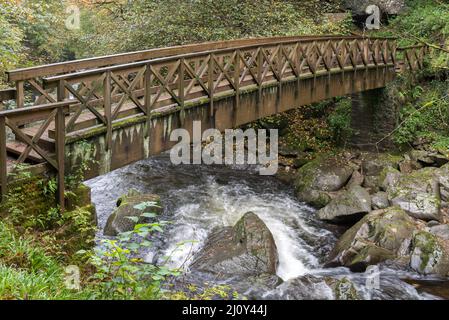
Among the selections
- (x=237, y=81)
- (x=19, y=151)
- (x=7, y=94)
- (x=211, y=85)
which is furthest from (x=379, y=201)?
(x=7, y=94)

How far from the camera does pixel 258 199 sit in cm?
1314

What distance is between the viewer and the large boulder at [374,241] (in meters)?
9.39

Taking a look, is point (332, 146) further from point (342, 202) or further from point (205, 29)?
point (205, 29)

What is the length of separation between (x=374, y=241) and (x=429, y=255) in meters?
1.11

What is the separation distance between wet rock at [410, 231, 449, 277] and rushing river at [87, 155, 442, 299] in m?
0.29

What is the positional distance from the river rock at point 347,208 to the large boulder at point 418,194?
0.78 metres

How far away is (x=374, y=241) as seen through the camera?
9875mm

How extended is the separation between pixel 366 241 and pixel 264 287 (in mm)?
2784

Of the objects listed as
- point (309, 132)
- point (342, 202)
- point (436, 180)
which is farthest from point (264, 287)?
point (309, 132)

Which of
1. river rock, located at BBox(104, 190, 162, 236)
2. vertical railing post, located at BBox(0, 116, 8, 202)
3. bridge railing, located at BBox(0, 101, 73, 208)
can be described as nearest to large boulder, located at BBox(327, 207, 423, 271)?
river rock, located at BBox(104, 190, 162, 236)

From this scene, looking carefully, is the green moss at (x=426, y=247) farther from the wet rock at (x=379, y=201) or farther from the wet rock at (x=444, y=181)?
the wet rock at (x=444, y=181)

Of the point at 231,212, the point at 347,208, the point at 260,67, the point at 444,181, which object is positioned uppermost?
the point at 260,67

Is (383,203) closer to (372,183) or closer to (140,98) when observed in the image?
(372,183)

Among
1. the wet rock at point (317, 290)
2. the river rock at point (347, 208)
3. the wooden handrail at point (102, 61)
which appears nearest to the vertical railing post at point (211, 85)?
the wooden handrail at point (102, 61)
